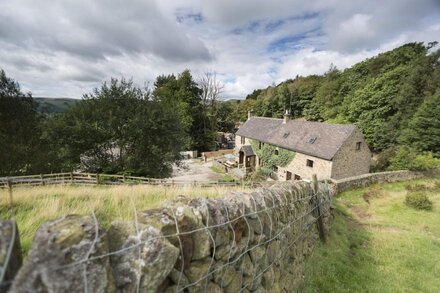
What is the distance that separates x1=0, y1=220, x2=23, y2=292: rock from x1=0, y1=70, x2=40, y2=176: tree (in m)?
18.5

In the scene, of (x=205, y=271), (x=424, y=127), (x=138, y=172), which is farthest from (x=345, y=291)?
(x=424, y=127)

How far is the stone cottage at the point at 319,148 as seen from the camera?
18531 millimetres

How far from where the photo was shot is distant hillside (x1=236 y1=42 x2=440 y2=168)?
22.5 metres

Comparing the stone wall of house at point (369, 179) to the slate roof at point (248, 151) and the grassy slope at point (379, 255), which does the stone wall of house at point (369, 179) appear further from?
the slate roof at point (248, 151)

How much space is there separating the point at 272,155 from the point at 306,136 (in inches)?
178

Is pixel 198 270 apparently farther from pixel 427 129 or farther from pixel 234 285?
pixel 427 129

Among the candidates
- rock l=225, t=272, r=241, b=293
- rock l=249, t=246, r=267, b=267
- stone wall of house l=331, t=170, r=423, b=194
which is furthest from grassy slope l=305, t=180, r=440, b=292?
stone wall of house l=331, t=170, r=423, b=194

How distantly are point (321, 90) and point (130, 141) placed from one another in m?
42.3

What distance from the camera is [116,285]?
60.5 inches

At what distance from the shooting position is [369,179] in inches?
671

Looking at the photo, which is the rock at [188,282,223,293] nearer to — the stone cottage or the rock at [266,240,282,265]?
the rock at [266,240,282,265]

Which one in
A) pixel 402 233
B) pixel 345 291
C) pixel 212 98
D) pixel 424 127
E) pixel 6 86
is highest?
pixel 212 98

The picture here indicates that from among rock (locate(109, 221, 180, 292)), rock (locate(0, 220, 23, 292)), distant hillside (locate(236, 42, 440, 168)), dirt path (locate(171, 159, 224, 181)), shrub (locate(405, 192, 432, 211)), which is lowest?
dirt path (locate(171, 159, 224, 181))

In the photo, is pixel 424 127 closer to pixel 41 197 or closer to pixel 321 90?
pixel 321 90
